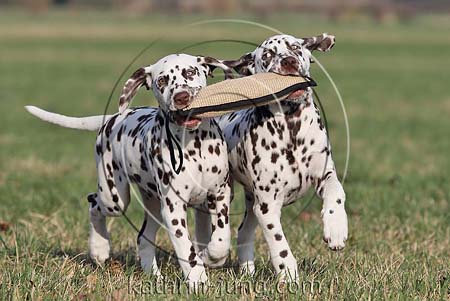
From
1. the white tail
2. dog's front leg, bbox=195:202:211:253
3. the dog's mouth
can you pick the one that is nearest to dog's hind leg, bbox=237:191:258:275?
dog's front leg, bbox=195:202:211:253

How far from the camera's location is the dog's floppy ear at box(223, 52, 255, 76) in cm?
643

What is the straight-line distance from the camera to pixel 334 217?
594 cm

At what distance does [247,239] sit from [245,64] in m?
1.38

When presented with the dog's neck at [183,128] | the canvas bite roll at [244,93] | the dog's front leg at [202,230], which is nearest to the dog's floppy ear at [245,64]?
the canvas bite roll at [244,93]

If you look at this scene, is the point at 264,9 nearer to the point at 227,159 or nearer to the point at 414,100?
the point at 414,100

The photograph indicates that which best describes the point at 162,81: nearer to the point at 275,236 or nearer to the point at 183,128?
the point at 183,128

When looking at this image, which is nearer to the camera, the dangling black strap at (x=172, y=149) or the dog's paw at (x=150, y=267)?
the dangling black strap at (x=172, y=149)

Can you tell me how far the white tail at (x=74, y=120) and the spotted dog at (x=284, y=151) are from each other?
5.59 ft

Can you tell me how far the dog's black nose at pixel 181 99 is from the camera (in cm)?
590

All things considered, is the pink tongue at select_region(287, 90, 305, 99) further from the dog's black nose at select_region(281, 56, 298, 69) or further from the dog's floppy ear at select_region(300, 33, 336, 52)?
the dog's floppy ear at select_region(300, 33, 336, 52)

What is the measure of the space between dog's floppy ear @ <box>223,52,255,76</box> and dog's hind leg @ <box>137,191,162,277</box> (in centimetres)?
125

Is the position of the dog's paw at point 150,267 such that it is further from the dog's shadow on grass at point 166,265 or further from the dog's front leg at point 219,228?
the dog's front leg at point 219,228

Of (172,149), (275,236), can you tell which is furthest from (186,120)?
(275,236)

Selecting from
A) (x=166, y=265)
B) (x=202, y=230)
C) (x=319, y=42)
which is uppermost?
(x=319, y=42)
